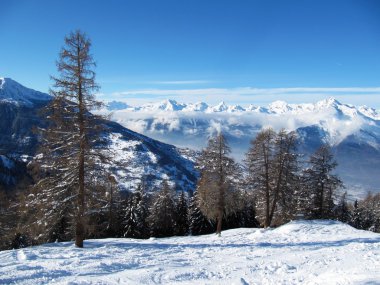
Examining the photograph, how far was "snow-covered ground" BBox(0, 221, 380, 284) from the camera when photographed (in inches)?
477

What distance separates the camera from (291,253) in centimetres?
1755

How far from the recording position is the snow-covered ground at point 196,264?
39.8 ft

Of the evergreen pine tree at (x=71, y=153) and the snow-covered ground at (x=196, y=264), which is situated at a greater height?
the evergreen pine tree at (x=71, y=153)

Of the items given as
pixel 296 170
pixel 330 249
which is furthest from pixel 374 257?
pixel 296 170

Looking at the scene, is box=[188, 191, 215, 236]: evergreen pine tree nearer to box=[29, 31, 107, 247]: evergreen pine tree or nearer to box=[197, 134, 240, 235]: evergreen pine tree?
box=[197, 134, 240, 235]: evergreen pine tree

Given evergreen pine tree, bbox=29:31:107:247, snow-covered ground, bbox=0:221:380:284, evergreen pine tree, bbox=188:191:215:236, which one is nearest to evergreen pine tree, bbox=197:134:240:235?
snow-covered ground, bbox=0:221:380:284

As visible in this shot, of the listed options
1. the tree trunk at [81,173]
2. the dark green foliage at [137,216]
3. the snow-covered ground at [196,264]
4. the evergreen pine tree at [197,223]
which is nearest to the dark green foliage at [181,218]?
the evergreen pine tree at [197,223]

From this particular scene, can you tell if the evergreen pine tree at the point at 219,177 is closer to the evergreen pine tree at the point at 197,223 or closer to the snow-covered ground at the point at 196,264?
the snow-covered ground at the point at 196,264

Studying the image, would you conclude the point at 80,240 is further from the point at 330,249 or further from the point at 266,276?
the point at 330,249

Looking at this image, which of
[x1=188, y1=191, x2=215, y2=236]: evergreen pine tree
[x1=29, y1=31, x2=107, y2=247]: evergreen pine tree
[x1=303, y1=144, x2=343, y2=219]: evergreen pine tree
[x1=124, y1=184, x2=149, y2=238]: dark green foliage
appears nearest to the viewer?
[x1=29, y1=31, x2=107, y2=247]: evergreen pine tree

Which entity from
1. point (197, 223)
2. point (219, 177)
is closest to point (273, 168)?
point (219, 177)

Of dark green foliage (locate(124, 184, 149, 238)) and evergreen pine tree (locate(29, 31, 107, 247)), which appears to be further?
dark green foliage (locate(124, 184, 149, 238))

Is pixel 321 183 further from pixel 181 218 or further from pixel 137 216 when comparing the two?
pixel 137 216

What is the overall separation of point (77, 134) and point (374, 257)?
625 inches
